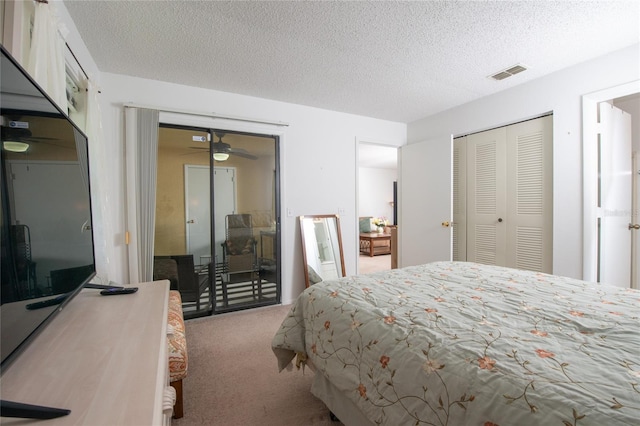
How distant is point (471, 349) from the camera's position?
36.1 inches

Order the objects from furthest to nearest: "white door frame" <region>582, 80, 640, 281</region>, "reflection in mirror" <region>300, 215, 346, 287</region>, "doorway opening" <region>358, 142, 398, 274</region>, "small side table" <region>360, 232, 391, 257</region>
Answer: "small side table" <region>360, 232, 391, 257</region> → "doorway opening" <region>358, 142, 398, 274</region> → "reflection in mirror" <region>300, 215, 346, 287</region> → "white door frame" <region>582, 80, 640, 281</region>

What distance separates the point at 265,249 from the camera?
3.42 meters

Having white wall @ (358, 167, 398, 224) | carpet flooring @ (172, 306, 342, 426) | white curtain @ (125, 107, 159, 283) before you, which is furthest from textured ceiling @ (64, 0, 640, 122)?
white wall @ (358, 167, 398, 224)

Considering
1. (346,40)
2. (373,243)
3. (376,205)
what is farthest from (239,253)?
(376,205)

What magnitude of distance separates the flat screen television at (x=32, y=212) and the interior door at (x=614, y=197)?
376 cm

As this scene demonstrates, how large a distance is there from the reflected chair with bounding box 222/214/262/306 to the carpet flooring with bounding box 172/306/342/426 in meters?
0.70

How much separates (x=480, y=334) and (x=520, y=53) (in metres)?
2.46

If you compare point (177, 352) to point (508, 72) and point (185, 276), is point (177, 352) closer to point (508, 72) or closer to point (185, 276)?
point (185, 276)

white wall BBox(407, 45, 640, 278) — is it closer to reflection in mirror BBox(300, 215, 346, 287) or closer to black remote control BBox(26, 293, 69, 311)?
reflection in mirror BBox(300, 215, 346, 287)

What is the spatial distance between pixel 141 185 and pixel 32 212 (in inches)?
82.3

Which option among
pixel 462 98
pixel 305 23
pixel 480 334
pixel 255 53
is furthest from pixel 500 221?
pixel 255 53

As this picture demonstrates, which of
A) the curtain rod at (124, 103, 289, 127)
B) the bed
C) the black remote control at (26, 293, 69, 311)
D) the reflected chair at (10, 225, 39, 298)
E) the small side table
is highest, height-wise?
the curtain rod at (124, 103, 289, 127)

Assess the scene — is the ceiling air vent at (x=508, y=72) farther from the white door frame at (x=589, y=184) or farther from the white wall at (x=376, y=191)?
the white wall at (x=376, y=191)

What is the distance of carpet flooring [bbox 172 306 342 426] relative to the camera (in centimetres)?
154
